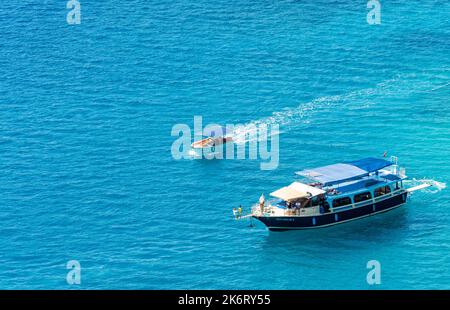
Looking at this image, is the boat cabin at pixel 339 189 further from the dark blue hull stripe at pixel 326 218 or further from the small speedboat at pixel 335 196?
the dark blue hull stripe at pixel 326 218

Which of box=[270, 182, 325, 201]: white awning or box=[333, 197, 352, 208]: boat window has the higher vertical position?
box=[270, 182, 325, 201]: white awning

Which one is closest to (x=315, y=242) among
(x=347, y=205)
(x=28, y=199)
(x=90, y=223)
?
(x=347, y=205)

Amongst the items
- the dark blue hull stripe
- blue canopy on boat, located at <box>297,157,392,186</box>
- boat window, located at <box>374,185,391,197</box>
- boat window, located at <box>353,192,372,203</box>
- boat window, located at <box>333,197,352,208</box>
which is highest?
blue canopy on boat, located at <box>297,157,392,186</box>

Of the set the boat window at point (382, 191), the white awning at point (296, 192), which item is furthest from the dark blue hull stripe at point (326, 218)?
the white awning at point (296, 192)

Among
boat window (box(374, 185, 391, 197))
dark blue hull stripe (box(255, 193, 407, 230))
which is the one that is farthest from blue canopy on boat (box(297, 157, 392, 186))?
dark blue hull stripe (box(255, 193, 407, 230))

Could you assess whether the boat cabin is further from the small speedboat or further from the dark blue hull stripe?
the dark blue hull stripe
